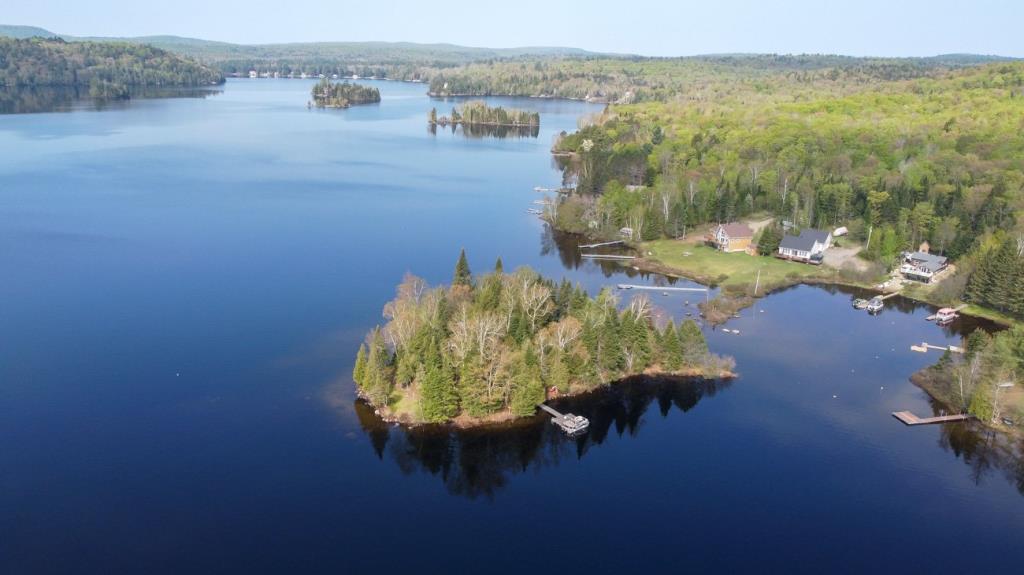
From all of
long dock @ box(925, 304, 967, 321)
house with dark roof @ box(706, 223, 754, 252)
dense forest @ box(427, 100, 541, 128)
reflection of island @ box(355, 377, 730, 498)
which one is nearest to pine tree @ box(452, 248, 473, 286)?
reflection of island @ box(355, 377, 730, 498)

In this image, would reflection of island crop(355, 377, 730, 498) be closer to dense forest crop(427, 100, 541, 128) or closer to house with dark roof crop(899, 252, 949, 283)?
house with dark roof crop(899, 252, 949, 283)

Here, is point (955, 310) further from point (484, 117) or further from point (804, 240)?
point (484, 117)

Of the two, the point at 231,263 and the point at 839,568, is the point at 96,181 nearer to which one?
the point at 231,263

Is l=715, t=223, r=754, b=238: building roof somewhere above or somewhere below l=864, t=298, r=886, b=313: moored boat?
above

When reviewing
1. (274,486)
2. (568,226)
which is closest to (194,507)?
(274,486)

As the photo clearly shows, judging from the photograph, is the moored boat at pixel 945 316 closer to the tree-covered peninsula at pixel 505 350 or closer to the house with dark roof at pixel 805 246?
the house with dark roof at pixel 805 246
